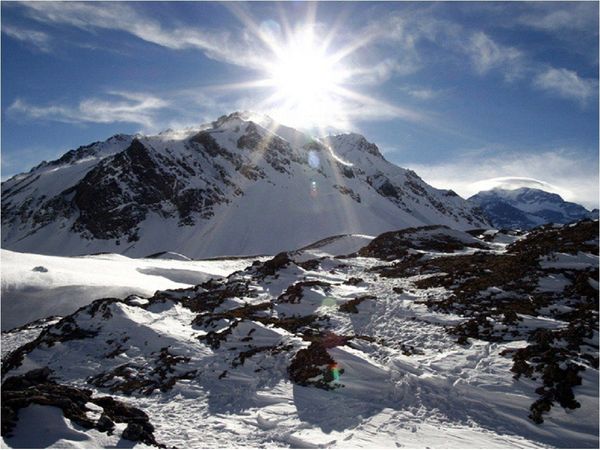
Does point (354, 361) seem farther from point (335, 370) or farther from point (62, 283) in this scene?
point (62, 283)

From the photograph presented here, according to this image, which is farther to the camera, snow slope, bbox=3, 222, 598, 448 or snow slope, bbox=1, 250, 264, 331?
snow slope, bbox=1, 250, 264, 331

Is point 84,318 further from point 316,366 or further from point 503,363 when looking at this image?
point 503,363

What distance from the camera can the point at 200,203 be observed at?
124250mm

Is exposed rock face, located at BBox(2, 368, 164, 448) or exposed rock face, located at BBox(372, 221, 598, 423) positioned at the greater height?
exposed rock face, located at BBox(372, 221, 598, 423)

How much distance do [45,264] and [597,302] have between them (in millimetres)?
43964

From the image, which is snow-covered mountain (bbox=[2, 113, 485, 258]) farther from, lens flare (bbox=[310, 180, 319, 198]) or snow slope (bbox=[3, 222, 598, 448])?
snow slope (bbox=[3, 222, 598, 448])

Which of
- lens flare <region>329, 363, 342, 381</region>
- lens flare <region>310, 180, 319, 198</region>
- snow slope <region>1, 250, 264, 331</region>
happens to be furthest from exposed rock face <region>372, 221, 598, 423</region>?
lens flare <region>310, 180, 319, 198</region>

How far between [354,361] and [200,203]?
11608 cm

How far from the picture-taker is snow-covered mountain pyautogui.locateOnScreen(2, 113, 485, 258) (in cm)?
Answer: 11150

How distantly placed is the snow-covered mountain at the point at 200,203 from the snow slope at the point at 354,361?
3142 inches

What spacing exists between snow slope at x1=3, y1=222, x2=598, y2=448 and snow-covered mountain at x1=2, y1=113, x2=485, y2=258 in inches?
3142

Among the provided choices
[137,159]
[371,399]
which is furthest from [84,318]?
[137,159]

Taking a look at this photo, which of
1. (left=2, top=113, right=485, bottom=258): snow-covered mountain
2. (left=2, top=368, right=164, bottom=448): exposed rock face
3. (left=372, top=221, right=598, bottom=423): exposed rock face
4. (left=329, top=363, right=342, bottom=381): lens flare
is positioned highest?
(left=2, top=113, right=485, bottom=258): snow-covered mountain

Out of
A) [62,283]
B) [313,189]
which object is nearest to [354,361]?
[62,283]
